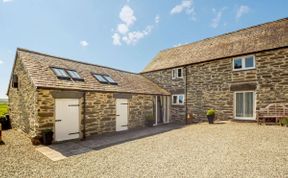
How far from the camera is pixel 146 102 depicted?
48.1 ft

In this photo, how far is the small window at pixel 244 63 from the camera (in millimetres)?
13352

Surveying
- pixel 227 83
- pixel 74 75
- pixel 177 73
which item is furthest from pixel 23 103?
pixel 227 83

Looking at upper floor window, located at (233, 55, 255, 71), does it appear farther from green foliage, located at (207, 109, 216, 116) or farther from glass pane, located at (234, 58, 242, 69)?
green foliage, located at (207, 109, 216, 116)

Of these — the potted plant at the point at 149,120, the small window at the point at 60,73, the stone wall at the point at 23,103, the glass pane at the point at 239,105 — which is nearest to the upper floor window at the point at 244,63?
the glass pane at the point at 239,105

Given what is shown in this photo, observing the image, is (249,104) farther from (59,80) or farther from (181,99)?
(59,80)

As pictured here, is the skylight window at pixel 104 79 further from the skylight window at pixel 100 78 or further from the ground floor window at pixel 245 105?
the ground floor window at pixel 245 105

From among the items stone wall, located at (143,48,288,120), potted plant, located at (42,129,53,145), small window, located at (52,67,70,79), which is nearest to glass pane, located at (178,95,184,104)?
stone wall, located at (143,48,288,120)

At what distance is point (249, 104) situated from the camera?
1321 cm

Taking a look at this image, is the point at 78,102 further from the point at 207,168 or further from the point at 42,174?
the point at 207,168

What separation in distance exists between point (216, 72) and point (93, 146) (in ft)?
35.9

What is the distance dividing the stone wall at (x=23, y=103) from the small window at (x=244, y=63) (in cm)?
1317

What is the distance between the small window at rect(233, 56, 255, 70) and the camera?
13352mm

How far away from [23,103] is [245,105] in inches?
564

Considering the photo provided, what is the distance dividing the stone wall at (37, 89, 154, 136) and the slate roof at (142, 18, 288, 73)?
20.8 feet
